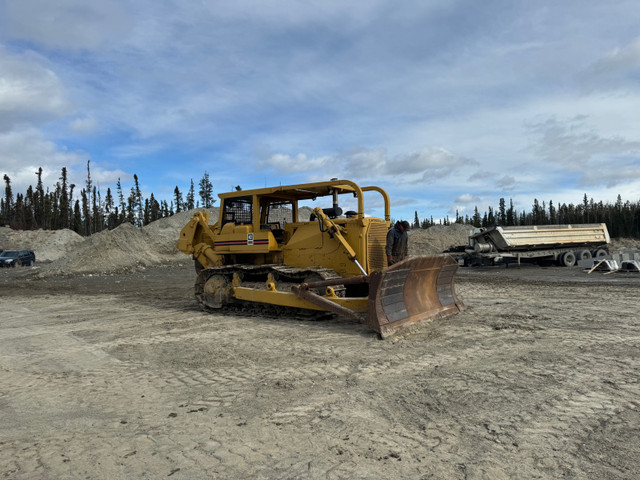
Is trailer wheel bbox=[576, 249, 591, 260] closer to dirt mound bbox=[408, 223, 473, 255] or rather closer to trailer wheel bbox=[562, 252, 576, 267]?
trailer wheel bbox=[562, 252, 576, 267]

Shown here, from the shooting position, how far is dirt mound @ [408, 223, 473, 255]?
36203 mm

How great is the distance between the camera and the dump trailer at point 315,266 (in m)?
7.71

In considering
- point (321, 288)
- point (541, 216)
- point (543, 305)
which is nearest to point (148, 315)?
point (321, 288)

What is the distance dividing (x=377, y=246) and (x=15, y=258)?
33196mm

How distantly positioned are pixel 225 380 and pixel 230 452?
5.80 ft

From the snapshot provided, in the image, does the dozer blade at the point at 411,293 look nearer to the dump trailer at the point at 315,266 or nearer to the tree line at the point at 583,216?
the dump trailer at the point at 315,266

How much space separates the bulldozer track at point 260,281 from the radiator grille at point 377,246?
71 cm

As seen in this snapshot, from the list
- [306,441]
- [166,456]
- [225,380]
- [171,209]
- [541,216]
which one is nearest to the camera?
[166,456]

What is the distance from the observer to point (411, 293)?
806 centimetres

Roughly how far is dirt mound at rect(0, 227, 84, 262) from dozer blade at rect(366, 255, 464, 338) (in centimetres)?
4502

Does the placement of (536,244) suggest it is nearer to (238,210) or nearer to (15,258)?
(238,210)

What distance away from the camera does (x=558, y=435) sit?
3.58m

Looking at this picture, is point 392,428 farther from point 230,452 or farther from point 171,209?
point 171,209

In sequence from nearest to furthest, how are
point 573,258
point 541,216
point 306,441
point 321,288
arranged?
point 306,441 → point 321,288 → point 573,258 → point 541,216
